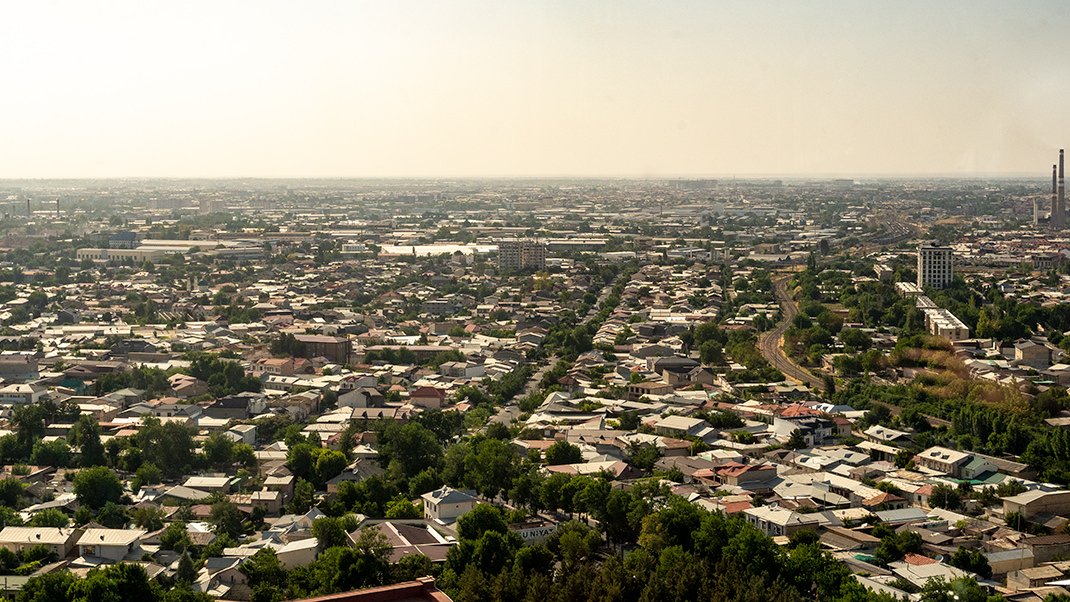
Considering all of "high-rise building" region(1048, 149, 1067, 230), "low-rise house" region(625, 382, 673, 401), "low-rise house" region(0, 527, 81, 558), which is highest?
"high-rise building" region(1048, 149, 1067, 230)

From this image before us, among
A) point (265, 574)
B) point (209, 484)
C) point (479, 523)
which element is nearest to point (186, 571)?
point (265, 574)

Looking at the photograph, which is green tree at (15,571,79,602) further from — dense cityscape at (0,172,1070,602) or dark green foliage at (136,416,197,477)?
dark green foliage at (136,416,197,477)

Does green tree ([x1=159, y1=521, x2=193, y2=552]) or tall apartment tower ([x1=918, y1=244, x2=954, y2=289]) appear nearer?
green tree ([x1=159, y1=521, x2=193, y2=552])

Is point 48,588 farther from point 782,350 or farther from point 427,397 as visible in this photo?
point 782,350

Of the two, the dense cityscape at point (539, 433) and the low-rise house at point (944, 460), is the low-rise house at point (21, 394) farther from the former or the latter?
the low-rise house at point (944, 460)

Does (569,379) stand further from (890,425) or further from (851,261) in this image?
(851,261)

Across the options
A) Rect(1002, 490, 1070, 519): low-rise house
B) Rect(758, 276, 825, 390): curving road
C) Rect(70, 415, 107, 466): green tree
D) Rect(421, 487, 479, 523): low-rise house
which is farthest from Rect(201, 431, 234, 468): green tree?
Rect(758, 276, 825, 390): curving road

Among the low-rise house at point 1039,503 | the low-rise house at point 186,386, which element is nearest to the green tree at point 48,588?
the low-rise house at point 1039,503
